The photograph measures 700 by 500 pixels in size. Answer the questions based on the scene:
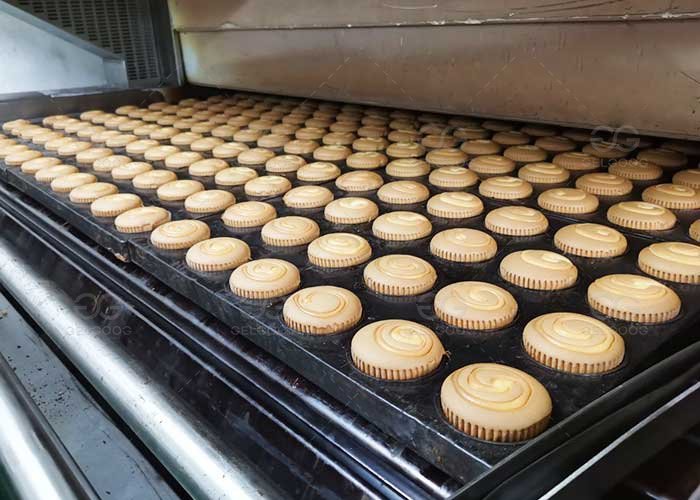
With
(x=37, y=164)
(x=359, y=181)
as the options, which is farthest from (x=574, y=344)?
(x=37, y=164)

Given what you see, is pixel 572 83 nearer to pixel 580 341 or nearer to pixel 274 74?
pixel 580 341

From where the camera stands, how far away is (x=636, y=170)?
1808 millimetres

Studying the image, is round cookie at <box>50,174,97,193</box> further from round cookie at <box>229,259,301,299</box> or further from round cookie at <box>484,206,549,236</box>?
round cookie at <box>484,206,549,236</box>

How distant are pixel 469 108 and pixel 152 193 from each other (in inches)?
47.3

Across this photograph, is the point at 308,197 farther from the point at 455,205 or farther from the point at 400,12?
the point at 400,12

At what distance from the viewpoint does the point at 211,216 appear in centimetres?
169

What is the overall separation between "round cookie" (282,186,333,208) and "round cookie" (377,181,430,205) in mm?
166

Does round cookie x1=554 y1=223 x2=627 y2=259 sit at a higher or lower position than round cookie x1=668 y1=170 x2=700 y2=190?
lower

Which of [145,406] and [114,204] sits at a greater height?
[114,204]

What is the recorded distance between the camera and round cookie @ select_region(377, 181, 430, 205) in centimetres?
170

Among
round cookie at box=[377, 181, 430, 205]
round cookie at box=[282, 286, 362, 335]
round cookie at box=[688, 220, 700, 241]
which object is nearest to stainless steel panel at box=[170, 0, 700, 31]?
round cookie at box=[688, 220, 700, 241]

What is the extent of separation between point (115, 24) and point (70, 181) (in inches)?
76.1

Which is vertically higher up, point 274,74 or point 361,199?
point 274,74

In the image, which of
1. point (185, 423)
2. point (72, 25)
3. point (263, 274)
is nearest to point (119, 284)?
point (263, 274)
